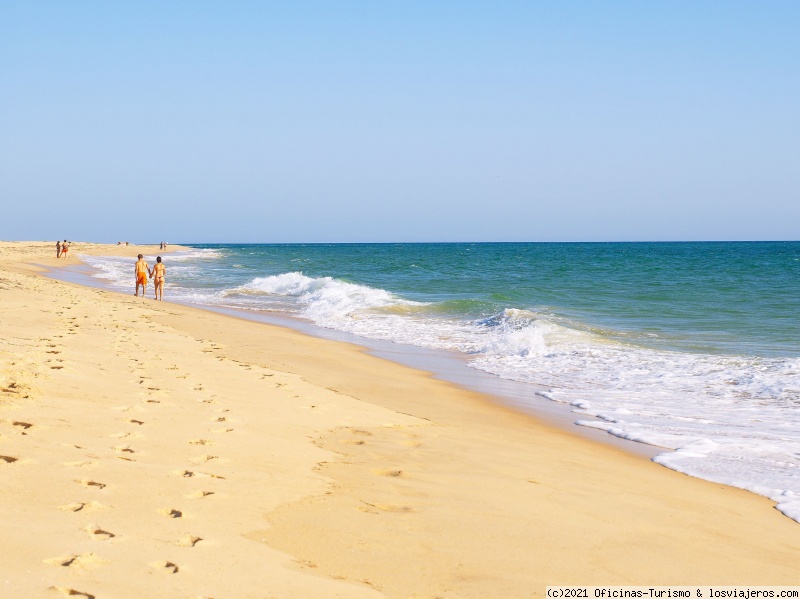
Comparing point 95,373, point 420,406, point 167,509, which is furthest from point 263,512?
point 420,406

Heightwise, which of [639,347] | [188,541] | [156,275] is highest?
[156,275]

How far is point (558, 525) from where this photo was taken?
4.69 meters

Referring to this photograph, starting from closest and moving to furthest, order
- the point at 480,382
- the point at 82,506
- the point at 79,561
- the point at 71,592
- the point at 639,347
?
the point at 71,592
the point at 79,561
the point at 82,506
the point at 480,382
the point at 639,347

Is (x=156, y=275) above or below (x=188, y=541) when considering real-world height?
above

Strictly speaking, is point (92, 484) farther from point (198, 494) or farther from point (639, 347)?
point (639, 347)

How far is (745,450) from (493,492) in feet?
11.1

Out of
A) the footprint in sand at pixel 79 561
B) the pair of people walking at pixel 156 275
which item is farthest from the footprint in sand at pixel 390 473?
the pair of people walking at pixel 156 275

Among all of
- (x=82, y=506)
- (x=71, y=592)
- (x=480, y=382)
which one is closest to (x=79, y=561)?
(x=71, y=592)

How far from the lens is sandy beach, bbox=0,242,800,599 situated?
142 inches

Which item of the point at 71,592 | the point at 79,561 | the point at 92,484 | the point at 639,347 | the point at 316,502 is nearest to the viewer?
the point at 71,592

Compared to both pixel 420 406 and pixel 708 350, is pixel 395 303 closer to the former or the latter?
pixel 708 350

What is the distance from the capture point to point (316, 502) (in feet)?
15.4

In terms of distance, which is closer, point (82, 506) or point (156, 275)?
point (82, 506)

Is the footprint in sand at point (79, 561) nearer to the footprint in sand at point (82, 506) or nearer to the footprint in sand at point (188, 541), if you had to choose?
the footprint in sand at point (188, 541)
